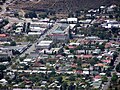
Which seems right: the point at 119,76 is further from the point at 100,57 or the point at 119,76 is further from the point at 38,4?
the point at 38,4

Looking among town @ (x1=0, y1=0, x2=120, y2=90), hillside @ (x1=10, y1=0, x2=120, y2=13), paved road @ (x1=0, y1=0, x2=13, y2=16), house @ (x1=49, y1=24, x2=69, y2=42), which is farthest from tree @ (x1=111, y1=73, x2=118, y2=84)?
paved road @ (x1=0, y1=0, x2=13, y2=16)

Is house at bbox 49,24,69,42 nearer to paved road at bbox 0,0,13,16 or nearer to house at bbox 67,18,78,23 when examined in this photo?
house at bbox 67,18,78,23

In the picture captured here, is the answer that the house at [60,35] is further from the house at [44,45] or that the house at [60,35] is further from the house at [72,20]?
the house at [72,20]

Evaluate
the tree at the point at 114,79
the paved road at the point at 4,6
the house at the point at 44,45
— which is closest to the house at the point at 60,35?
the house at the point at 44,45

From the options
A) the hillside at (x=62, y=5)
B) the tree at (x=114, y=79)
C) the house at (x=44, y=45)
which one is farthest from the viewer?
the hillside at (x=62, y=5)

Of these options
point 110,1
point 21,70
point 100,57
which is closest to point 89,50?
point 100,57

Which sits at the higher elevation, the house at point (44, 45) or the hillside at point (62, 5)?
the hillside at point (62, 5)
